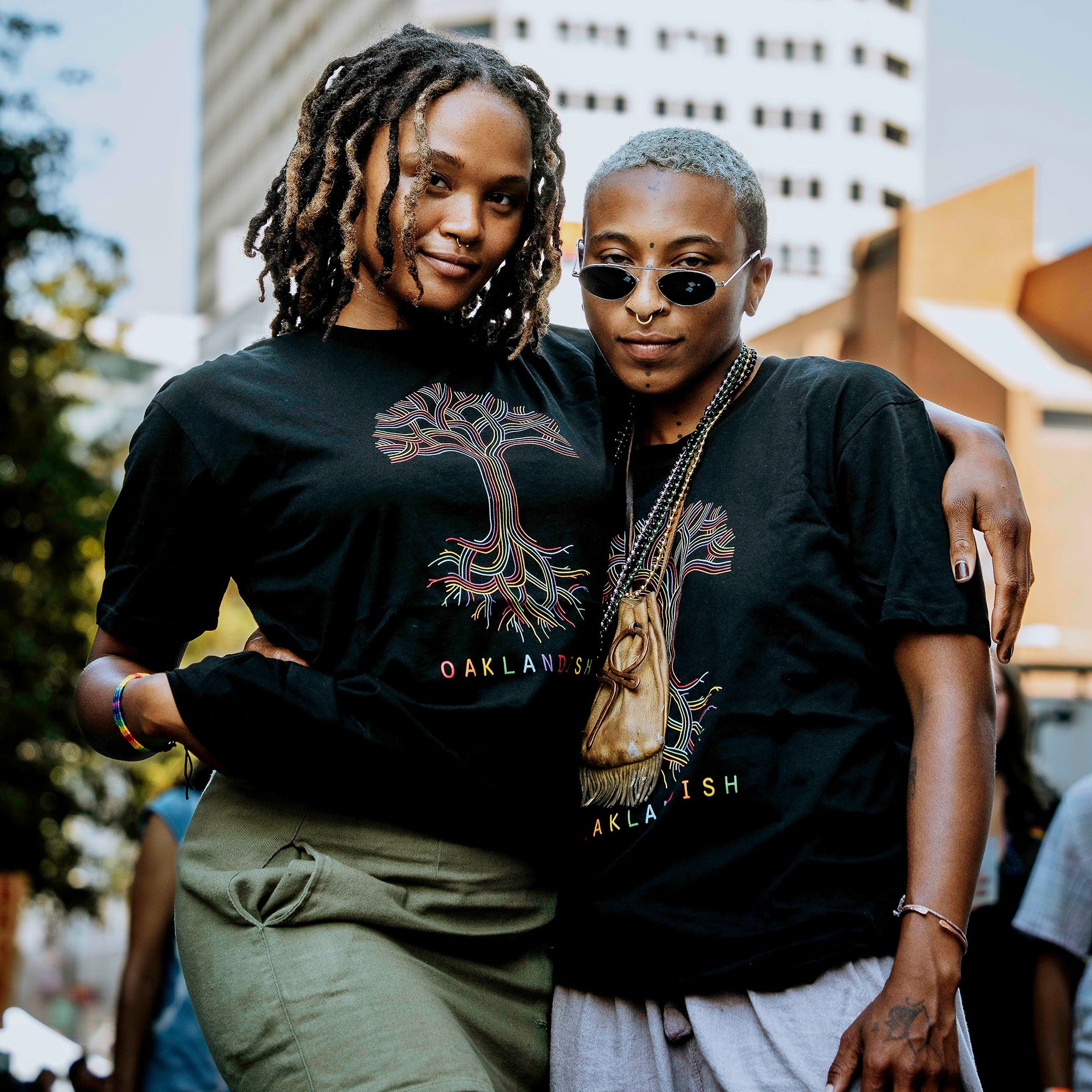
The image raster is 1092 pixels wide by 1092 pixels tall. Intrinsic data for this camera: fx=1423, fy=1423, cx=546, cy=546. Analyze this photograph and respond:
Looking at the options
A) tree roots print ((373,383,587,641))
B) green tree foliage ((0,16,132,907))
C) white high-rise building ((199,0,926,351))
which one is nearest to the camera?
tree roots print ((373,383,587,641))

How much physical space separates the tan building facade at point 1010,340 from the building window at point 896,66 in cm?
5543

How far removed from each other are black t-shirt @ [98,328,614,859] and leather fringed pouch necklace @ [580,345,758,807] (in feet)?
0.17

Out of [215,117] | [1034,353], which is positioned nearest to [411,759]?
[1034,353]

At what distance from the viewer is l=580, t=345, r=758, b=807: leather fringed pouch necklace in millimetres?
2543

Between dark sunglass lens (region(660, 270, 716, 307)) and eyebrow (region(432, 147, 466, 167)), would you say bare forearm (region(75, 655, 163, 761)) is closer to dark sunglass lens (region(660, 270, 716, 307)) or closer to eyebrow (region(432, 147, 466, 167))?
eyebrow (region(432, 147, 466, 167))

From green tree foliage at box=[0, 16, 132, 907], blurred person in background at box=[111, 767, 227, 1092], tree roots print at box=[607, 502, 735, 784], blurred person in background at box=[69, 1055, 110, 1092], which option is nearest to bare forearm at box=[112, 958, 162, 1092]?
blurred person in background at box=[111, 767, 227, 1092]

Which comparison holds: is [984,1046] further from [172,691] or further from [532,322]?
[172,691]

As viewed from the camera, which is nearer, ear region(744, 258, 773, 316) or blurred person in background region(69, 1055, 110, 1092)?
ear region(744, 258, 773, 316)

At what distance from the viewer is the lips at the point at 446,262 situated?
2682 mm

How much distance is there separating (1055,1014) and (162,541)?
10.1 ft

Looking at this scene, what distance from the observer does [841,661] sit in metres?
2.48

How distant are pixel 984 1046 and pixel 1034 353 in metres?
20.9

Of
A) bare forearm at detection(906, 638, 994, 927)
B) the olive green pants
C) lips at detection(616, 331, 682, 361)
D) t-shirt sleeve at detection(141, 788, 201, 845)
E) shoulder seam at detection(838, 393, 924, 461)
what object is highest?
lips at detection(616, 331, 682, 361)

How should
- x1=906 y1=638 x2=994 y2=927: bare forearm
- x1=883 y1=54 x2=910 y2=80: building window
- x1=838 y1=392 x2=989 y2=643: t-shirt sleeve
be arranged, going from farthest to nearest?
x1=883 y1=54 x2=910 y2=80: building window, x1=838 y1=392 x2=989 y2=643: t-shirt sleeve, x1=906 y1=638 x2=994 y2=927: bare forearm
